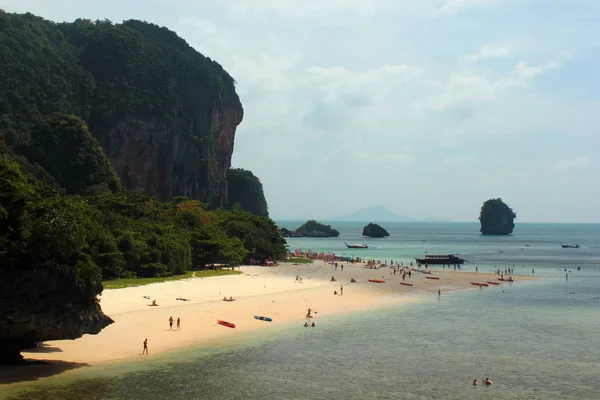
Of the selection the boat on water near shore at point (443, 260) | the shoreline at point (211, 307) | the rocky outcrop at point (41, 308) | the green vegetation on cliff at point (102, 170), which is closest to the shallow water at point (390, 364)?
the shoreline at point (211, 307)

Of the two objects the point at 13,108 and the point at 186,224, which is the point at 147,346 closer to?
the point at 186,224

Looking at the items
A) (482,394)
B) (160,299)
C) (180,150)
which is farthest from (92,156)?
(482,394)

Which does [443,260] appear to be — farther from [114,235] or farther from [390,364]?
[390,364]

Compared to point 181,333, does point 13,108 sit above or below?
above

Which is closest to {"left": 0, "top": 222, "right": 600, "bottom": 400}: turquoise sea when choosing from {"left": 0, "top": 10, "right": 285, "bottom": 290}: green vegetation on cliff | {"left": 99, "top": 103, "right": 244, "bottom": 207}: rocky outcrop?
{"left": 0, "top": 10, "right": 285, "bottom": 290}: green vegetation on cliff

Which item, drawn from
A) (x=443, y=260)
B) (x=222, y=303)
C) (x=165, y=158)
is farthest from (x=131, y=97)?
(x=222, y=303)

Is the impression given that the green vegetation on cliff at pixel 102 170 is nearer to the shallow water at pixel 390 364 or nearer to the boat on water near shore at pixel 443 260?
the shallow water at pixel 390 364
